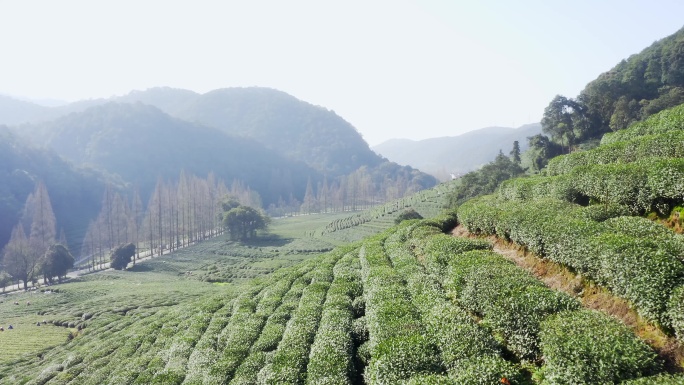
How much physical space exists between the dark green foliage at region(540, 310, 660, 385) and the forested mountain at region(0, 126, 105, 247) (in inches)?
5885

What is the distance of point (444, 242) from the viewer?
20.4 m

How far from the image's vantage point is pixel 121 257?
9031cm

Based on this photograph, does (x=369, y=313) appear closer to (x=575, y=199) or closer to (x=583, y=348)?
(x=583, y=348)

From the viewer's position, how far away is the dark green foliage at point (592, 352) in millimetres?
8047

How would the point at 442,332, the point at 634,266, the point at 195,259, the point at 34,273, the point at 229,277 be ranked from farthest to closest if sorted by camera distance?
the point at 195,259 → the point at 34,273 → the point at 229,277 → the point at 442,332 → the point at 634,266

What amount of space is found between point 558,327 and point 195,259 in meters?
96.2

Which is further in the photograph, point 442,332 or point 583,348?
point 442,332

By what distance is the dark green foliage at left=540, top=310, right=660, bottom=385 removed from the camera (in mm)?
8047

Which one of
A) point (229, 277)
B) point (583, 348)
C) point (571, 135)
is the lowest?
point (229, 277)

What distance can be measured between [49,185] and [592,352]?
202 m

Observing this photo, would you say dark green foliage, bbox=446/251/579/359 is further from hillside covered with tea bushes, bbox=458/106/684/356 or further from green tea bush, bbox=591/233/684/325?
hillside covered with tea bushes, bbox=458/106/684/356

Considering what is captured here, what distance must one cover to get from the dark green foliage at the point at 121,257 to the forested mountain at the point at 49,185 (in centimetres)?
4774

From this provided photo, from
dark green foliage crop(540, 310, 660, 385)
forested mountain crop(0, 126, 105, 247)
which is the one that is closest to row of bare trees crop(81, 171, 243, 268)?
forested mountain crop(0, 126, 105, 247)

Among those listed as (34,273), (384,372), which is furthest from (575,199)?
(34,273)
